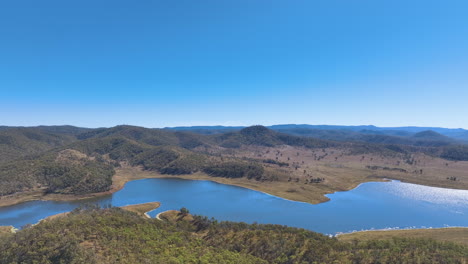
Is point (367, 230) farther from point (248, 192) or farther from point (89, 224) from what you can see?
point (89, 224)

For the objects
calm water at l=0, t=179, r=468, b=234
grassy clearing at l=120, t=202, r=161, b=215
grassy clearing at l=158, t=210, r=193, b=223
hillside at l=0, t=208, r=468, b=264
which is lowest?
calm water at l=0, t=179, r=468, b=234

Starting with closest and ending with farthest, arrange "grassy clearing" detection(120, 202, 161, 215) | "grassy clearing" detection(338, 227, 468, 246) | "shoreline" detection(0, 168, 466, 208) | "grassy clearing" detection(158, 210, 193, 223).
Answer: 1. "grassy clearing" detection(338, 227, 468, 246)
2. "grassy clearing" detection(158, 210, 193, 223)
3. "grassy clearing" detection(120, 202, 161, 215)
4. "shoreline" detection(0, 168, 466, 208)

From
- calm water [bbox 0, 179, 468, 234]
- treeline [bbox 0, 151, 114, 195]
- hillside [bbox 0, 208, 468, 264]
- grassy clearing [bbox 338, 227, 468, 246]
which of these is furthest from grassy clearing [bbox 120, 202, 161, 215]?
grassy clearing [bbox 338, 227, 468, 246]

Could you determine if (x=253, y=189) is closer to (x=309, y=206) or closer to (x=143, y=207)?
(x=309, y=206)

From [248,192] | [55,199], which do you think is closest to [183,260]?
[248,192]

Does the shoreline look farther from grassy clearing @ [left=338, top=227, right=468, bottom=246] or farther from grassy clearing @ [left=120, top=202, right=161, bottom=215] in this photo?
grassy clearing @ [left=338, top=227, right=468, bottom=246]

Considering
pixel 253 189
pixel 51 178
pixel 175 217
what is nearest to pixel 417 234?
pixel 175 217
